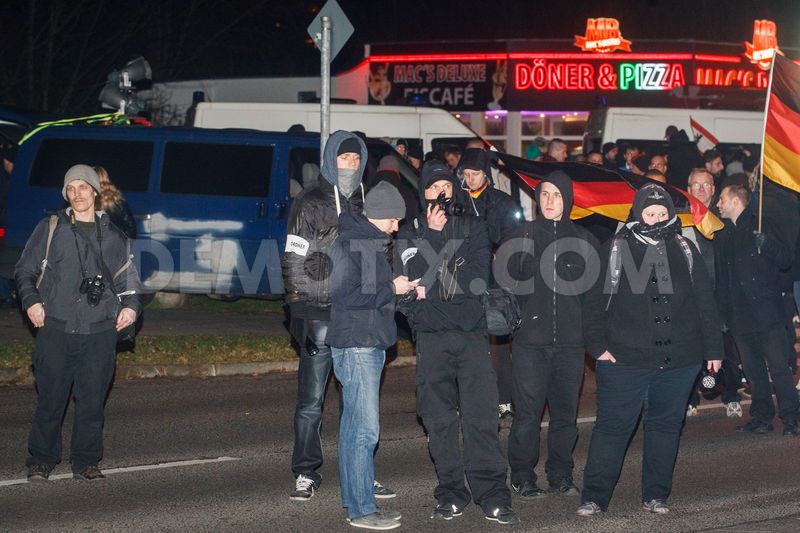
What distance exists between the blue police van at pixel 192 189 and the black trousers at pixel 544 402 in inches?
272

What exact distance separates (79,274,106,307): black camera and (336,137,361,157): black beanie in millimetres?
1827

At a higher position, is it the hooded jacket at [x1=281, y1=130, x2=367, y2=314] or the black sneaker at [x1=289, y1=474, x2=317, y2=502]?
the hooded jacket at [x1=281, y1=130, x2=367, y2=314]

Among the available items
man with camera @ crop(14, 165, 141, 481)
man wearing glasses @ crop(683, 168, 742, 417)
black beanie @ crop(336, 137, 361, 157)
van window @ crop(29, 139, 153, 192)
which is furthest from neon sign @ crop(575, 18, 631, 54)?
black beanie @ crop(336, 137, 361, 157)

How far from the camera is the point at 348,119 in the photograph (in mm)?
19344

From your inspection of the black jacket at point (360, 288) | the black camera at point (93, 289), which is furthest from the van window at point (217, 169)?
the black jacket at point (360, 288)

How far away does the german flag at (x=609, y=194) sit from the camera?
9.45 meters

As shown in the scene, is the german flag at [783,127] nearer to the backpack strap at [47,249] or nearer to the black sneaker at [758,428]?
the black sneaker at [758,428]

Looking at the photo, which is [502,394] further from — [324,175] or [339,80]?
[339,80]

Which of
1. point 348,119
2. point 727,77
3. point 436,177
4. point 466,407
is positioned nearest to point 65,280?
point 436,177

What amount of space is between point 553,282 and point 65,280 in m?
3.07

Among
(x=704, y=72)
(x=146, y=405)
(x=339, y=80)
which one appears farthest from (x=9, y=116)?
(x=704, y=72)

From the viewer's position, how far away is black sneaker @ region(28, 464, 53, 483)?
7652 mm

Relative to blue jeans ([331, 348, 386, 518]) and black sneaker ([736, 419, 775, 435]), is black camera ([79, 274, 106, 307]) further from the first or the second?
black sneaker ([736, 419, 775, 435])

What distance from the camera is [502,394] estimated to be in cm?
972
